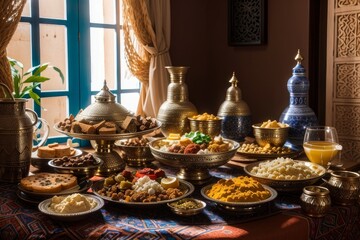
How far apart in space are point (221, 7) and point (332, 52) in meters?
1.07

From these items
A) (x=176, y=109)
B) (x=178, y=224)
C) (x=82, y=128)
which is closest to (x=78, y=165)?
(x=82, y=128)

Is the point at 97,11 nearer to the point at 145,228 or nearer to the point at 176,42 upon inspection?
the point at 176,42

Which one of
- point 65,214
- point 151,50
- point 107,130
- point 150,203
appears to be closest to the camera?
point 65,214

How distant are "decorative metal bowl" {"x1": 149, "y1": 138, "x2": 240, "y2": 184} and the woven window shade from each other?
102 cm

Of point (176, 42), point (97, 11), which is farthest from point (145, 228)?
point (176, 42)

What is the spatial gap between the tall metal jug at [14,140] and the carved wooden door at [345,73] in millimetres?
2038

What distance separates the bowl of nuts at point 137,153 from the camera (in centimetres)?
233

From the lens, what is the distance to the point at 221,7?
3.89m

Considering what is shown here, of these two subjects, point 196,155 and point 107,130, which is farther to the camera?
point 107,130

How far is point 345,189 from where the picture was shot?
1789 millimetres

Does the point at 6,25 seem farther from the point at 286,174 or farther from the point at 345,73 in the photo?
the point at 345,73

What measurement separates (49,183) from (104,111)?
51 cm

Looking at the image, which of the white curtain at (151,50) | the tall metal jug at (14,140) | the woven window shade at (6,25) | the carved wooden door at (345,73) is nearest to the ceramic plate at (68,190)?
the tall metal jug at (14,140)

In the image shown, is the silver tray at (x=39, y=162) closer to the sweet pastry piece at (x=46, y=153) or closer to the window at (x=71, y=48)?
the sweet pastry piece at (x=46, y=153)
